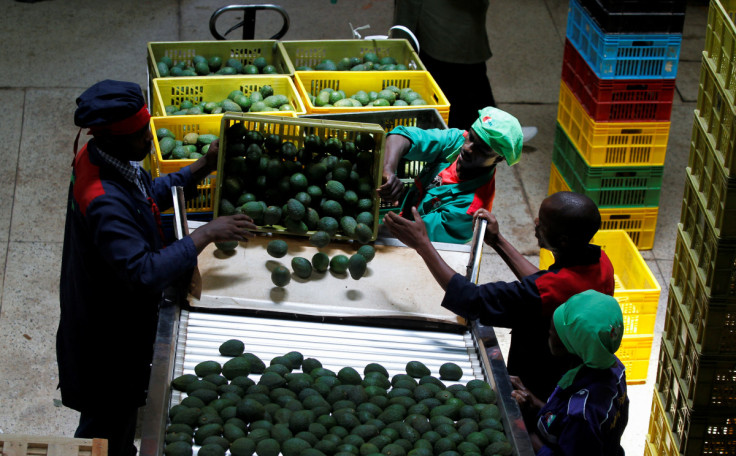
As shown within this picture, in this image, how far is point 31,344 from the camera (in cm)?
494

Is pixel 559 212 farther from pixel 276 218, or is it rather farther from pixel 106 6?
pixel 106 6

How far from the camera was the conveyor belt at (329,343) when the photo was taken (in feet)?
10.2

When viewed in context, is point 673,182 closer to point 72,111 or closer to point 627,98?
point 627,98

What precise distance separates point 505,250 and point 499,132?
1.65 feet

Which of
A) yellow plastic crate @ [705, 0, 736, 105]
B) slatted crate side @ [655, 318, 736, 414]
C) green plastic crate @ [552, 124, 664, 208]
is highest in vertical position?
yellow plastic crate @ [705, 0, 736, 105]

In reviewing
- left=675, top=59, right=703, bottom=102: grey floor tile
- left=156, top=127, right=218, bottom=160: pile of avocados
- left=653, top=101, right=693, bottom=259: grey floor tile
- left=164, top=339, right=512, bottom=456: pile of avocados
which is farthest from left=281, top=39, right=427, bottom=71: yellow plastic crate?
left=675, top=59, right=703, bottom=102: grey floor tile

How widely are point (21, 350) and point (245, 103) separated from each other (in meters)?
1.97

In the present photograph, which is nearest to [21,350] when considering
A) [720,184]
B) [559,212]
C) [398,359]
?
[398,359]

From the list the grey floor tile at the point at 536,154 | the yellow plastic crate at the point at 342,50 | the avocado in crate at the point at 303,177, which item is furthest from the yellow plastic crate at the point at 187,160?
the grey floor tile at the point at 536,154

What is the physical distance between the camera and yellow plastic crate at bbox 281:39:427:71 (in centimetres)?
566

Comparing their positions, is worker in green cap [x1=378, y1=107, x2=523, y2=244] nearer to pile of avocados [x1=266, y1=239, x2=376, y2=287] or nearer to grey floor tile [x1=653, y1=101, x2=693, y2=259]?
pile of avocados [x1=266, y1=239, x2=376, y2=287]

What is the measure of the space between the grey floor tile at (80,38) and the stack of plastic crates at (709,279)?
19.6 ft

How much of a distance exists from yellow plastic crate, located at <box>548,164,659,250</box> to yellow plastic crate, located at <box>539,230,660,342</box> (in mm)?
635

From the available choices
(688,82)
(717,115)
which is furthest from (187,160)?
(688,82)
